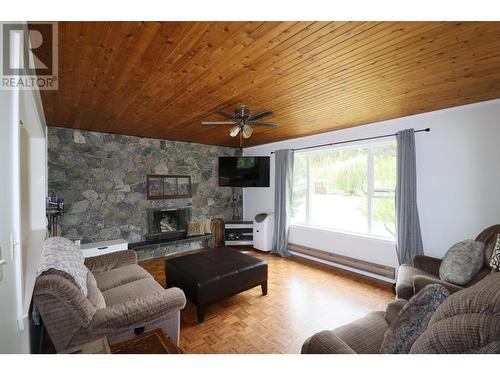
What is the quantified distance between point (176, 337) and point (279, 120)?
2.79m

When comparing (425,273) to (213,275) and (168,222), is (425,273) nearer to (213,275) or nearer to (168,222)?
(213,275)

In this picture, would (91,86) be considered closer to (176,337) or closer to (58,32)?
(58,32)

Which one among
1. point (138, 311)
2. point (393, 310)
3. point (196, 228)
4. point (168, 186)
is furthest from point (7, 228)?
point (196, 228)

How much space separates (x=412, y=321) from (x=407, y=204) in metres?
2.35

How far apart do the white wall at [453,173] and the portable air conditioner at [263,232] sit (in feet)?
6.53

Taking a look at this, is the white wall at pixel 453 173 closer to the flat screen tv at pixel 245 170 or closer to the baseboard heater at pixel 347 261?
the baseboard heater at pixel 347 261

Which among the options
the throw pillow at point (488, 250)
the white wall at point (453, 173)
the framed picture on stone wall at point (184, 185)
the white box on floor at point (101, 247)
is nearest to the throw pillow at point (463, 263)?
the throw pillow at point (488, 250)

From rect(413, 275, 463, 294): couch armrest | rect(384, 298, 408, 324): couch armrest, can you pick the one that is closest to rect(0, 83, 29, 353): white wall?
rect(384, 298, 408, 324): couch armrest

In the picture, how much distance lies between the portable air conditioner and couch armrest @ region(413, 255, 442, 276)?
8.99ft

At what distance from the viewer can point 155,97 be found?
230cm

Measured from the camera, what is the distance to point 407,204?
2.96m

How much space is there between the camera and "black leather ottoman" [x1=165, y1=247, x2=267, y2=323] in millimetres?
2334

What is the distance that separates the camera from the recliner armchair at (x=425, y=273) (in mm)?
1950
